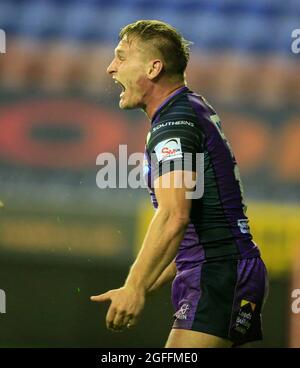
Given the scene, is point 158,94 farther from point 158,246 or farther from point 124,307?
point 124,307

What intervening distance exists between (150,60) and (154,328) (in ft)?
9.47

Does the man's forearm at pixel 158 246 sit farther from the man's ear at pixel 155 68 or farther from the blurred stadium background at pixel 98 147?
the blurred stadium background at pixel 98 147

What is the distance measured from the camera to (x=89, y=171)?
607 centimetres

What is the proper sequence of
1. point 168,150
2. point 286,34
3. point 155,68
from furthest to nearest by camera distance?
point 286,34 → point 155,68 → point 168,150

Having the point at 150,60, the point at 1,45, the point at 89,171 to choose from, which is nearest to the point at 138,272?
the point at 150,60

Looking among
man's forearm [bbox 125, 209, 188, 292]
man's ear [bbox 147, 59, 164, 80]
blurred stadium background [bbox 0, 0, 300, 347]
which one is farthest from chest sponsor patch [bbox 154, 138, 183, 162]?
blurred stadium background [bbox 0, 0, 300, 347]

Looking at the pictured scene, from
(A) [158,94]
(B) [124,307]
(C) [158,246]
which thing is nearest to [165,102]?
(A) [158,94]

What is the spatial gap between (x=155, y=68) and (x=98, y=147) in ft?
11.2

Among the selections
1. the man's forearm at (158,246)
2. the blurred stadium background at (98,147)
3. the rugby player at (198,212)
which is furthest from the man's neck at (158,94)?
the blurred stadium background at (98,147)

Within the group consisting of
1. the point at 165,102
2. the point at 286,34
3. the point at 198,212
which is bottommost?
the point at 198,212

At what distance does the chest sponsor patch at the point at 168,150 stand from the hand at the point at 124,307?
16.5 inches

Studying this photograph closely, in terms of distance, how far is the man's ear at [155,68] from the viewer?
8.98 feet

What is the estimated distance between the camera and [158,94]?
2756mm
